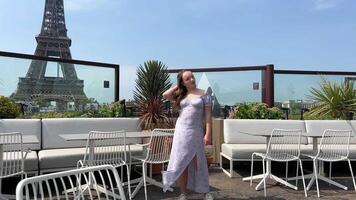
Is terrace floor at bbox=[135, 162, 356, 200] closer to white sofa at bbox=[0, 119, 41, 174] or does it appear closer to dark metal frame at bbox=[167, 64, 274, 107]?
white sofa at bbox=[0, 119, 41, 174]

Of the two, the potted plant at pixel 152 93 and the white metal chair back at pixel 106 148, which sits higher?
the potted plant at pixel 152 93

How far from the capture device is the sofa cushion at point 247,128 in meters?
7.05

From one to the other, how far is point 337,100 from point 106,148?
4.81 m

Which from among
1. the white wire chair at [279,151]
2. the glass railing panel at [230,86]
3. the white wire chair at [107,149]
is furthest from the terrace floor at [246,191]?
the glass railing panel at [230,86]

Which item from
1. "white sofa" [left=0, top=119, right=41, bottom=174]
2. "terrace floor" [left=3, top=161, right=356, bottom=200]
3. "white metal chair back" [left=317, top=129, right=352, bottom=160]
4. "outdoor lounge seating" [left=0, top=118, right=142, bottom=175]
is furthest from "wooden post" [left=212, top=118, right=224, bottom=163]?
"white sofa" [left=0, top=119, right=41, bottom=174]

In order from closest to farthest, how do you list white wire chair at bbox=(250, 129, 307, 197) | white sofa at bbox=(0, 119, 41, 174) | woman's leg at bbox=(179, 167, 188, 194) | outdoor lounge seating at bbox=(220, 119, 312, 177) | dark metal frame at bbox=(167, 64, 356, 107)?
woman's leg at bbox=(179, 167, 188, 194), white wire chair at bbox=(250, 129, 307, 197), white sofa at bbox=(0, 119, 41, 174), outdoor lounge seating at bbox=(220, 119, 312, 177), dark metal frame at bbox=(167, 64, 356, 107)

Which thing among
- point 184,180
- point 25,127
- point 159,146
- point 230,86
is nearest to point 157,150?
point 159,146

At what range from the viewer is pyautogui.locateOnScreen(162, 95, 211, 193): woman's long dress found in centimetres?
443

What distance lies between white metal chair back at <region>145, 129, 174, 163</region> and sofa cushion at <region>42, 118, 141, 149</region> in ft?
3.56

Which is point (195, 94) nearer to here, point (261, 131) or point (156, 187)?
point (156, 187)

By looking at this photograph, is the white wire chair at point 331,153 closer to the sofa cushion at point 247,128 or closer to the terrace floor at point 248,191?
the terrace floor at point 248,191

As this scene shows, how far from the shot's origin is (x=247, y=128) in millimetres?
7121

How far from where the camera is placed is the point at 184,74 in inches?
181

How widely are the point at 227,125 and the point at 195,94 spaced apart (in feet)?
8.82
